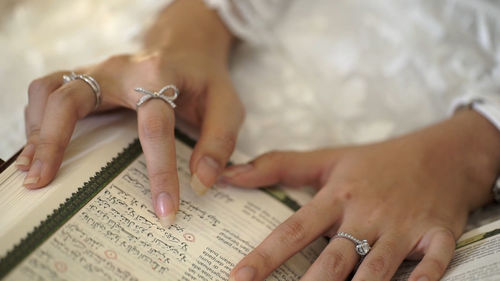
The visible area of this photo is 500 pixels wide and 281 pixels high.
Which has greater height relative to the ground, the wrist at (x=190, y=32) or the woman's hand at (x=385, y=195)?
the wrist at (x=190, y=32)

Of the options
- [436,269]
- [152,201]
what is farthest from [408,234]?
[152,201]

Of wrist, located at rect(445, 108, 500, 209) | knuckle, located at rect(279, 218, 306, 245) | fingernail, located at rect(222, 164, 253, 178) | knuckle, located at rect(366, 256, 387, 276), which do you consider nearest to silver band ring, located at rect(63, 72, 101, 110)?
fingernail, located at rect(222, 164, 253, 178)

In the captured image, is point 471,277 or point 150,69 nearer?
point 471,277

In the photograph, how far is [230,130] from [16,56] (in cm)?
45

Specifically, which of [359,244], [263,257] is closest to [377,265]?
[359,244]

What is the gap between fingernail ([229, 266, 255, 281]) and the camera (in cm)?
55

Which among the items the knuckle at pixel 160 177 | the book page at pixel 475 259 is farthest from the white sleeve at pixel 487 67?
the knuckle at pixel 160 177

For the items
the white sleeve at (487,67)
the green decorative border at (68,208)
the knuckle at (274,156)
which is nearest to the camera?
the green decorative border at (68,208)

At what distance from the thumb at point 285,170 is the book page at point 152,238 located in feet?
0.08

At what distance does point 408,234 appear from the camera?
656 millimetres

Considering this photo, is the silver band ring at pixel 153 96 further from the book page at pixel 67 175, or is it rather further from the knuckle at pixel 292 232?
the knuckle at pixel 292 232

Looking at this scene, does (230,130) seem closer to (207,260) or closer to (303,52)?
(207,260)

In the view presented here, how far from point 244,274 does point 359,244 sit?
17 cm

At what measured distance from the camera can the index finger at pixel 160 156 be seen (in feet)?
1.93
